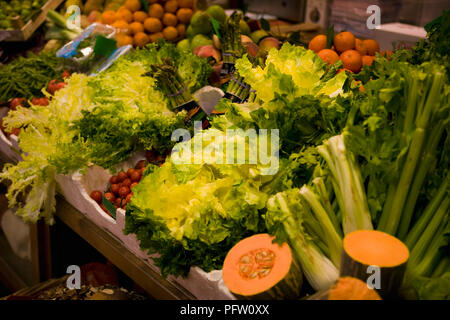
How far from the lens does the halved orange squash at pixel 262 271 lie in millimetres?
1147

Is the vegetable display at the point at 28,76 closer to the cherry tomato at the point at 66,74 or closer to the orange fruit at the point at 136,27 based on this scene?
the cherry tomato at the point at 66,74

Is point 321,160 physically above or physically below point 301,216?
above

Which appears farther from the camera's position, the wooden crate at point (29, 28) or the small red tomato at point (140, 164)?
the wooden crate at point (29, 28)

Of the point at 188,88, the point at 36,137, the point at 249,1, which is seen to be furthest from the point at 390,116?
the point at 249,1

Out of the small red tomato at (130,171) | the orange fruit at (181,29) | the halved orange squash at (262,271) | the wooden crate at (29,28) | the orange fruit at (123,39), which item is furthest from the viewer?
the wooden crate at (29,28)

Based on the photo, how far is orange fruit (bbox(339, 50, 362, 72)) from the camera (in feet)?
7.73

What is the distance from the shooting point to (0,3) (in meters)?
4.36

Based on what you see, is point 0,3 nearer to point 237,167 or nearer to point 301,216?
point 237,167

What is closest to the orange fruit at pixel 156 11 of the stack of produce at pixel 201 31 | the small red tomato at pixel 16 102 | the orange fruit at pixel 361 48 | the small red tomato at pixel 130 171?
the stack of produce at pixel 201 31

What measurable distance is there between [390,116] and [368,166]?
0.23m

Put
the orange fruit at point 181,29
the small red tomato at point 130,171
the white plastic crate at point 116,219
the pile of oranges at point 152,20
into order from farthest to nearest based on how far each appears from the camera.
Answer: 1. the orange fruit at point 181,29
2. the pile of oranges at point 152,20
3. the small red tomato at point 130,171
4. the white plastic crate at point 116,219

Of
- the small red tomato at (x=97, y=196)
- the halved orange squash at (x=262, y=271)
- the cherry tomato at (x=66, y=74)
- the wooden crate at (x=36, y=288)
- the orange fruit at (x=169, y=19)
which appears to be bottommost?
the wooden crate at (x=36, y=288)

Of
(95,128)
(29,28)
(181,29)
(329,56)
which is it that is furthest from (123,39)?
(329,56)

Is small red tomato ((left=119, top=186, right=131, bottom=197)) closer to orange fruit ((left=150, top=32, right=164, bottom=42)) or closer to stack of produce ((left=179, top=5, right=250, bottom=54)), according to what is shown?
stack of produce ((left=179, top=5, right=250, bottom=54))
